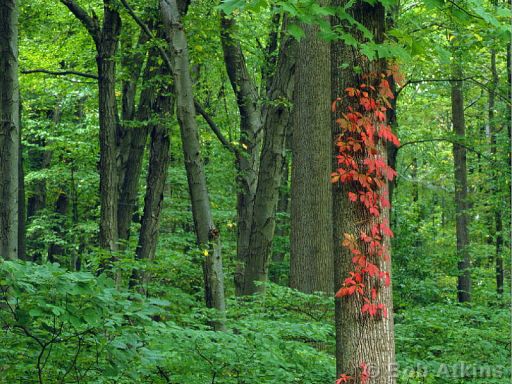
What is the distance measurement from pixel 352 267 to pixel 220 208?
16759 mm

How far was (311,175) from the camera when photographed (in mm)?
10797

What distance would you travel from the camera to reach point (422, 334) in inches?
373

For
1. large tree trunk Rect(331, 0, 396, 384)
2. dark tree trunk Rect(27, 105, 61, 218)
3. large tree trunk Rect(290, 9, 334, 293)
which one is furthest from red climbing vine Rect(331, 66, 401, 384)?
dark tree trunk Rect(27, 105, 61, 218)

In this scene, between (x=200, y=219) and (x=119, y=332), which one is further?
(x=200, y=219)

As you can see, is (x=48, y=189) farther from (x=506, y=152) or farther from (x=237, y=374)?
(x=237, y=374)

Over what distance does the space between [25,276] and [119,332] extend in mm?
866

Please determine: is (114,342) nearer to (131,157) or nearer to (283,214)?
(131,157)

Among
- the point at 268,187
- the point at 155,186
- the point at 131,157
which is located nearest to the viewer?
the point at 268,187

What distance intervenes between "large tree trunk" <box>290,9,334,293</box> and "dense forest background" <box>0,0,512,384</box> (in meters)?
0.02

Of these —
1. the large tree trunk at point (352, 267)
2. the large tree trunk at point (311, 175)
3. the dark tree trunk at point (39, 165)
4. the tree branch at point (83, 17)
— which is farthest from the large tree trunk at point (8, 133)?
the dark tree trunk at point (39, 165)

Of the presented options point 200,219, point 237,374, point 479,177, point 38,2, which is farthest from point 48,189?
point 237,374

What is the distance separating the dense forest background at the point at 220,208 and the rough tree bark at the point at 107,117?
0.03 metres

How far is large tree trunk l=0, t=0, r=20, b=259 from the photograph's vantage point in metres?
8.30

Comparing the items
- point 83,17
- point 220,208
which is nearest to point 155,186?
point 83,17
